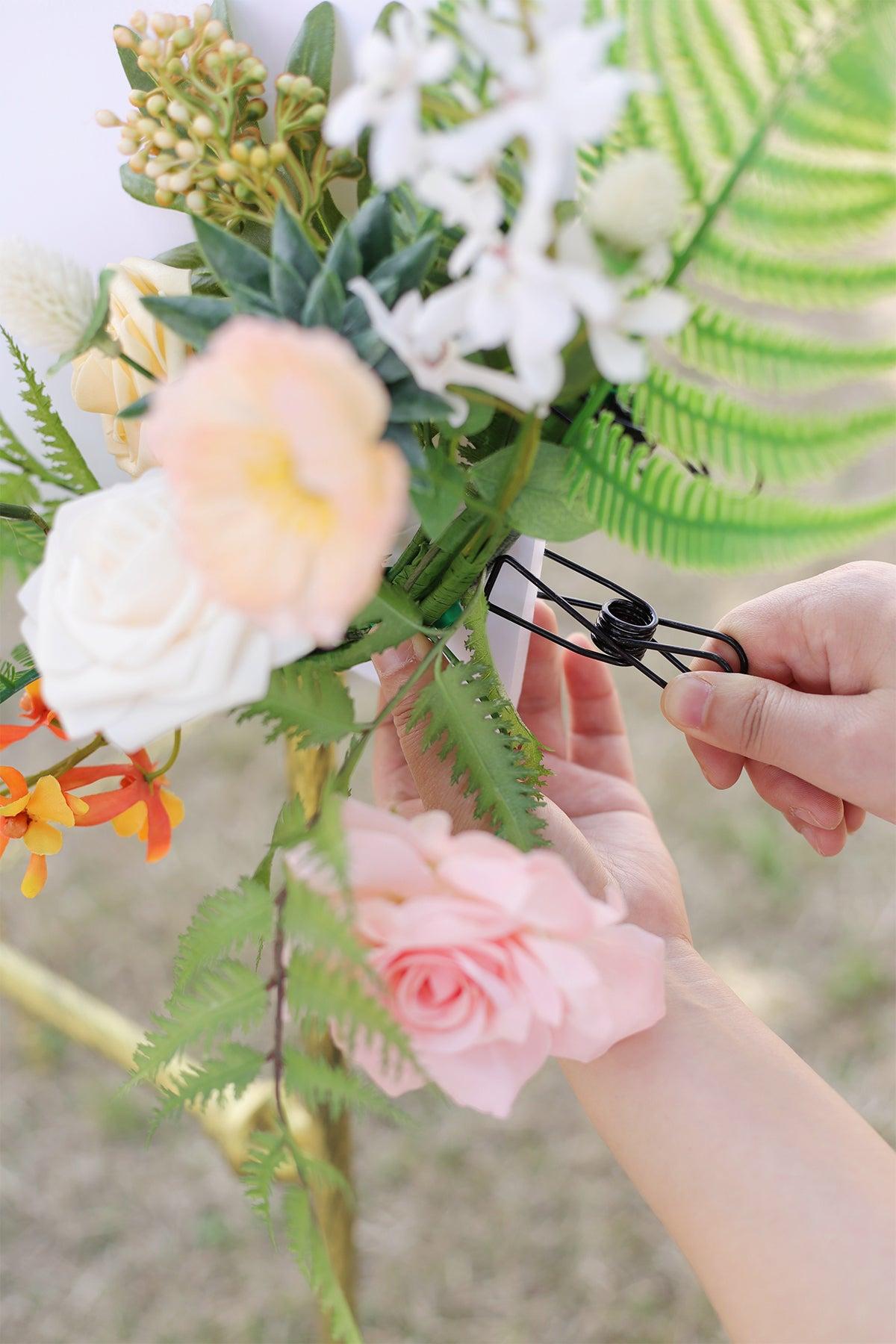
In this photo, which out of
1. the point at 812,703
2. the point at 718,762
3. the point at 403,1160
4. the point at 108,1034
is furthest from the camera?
the point at 403,1160

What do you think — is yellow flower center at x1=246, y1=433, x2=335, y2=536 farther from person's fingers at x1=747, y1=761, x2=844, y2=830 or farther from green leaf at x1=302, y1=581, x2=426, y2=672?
person's fingers at x1=747, y1=761, x2=844, y2=830

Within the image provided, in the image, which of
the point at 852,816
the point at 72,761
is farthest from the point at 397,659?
the point at 852,816

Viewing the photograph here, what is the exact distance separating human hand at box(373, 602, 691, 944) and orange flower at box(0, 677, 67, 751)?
0.46 feet

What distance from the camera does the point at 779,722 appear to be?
554mm

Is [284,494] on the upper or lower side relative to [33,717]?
upper

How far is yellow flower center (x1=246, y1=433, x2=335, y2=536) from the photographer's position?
→ 0.76 ft

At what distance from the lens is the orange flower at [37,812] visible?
0.42 m

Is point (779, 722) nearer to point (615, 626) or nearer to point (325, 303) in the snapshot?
point (615, 626)

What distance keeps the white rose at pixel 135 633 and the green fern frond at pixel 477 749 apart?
0.39ft

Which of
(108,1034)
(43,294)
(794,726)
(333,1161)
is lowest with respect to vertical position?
(108,1034)

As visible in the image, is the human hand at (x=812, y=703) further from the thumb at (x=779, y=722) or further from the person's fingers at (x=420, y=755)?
the person's fingers at (x=420, y=755)

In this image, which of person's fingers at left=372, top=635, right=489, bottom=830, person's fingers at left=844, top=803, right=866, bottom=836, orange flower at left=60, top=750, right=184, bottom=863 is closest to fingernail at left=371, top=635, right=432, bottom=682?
person's fingers at left=372, top=635, right=489, bottom=830

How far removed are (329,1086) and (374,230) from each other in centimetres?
25

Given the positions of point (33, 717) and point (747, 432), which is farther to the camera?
point (33, 717)
